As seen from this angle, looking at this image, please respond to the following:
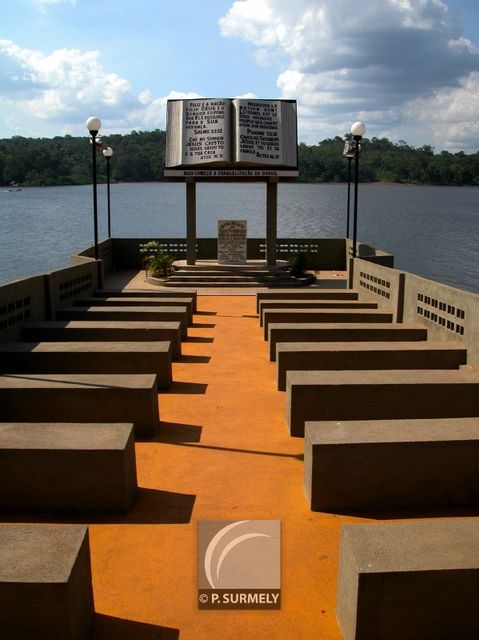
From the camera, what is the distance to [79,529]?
4.32 meters

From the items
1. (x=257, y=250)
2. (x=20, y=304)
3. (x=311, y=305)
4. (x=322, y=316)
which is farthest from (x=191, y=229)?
(x=20, y=304)

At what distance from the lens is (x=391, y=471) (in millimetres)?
5812

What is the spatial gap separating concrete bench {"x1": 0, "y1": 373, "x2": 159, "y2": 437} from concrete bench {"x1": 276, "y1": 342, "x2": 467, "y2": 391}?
2.44 m

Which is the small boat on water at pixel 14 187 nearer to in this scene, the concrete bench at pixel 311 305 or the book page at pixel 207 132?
the book page at pixel 207 132

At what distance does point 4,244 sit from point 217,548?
56.1m

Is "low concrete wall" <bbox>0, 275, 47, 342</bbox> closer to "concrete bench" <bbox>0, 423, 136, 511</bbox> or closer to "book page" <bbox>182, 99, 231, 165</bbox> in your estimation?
"concrete bench" <bbox>0, 423, 136, 511</bbox>

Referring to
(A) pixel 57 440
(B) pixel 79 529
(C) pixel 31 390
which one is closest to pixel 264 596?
(B) pixel 79 529

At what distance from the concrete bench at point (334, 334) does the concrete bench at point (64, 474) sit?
5.54 meters

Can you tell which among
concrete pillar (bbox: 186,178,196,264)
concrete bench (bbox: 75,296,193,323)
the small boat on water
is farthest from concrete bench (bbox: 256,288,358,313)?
the small boat on water

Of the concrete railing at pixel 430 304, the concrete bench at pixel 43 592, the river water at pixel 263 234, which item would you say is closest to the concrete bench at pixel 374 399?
the concrete railing at pixel 430 304

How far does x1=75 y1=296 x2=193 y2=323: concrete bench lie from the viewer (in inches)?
553

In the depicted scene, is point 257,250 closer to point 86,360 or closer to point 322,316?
point 322,316

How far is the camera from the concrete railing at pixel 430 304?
32.9ft

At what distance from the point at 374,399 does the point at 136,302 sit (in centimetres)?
768
